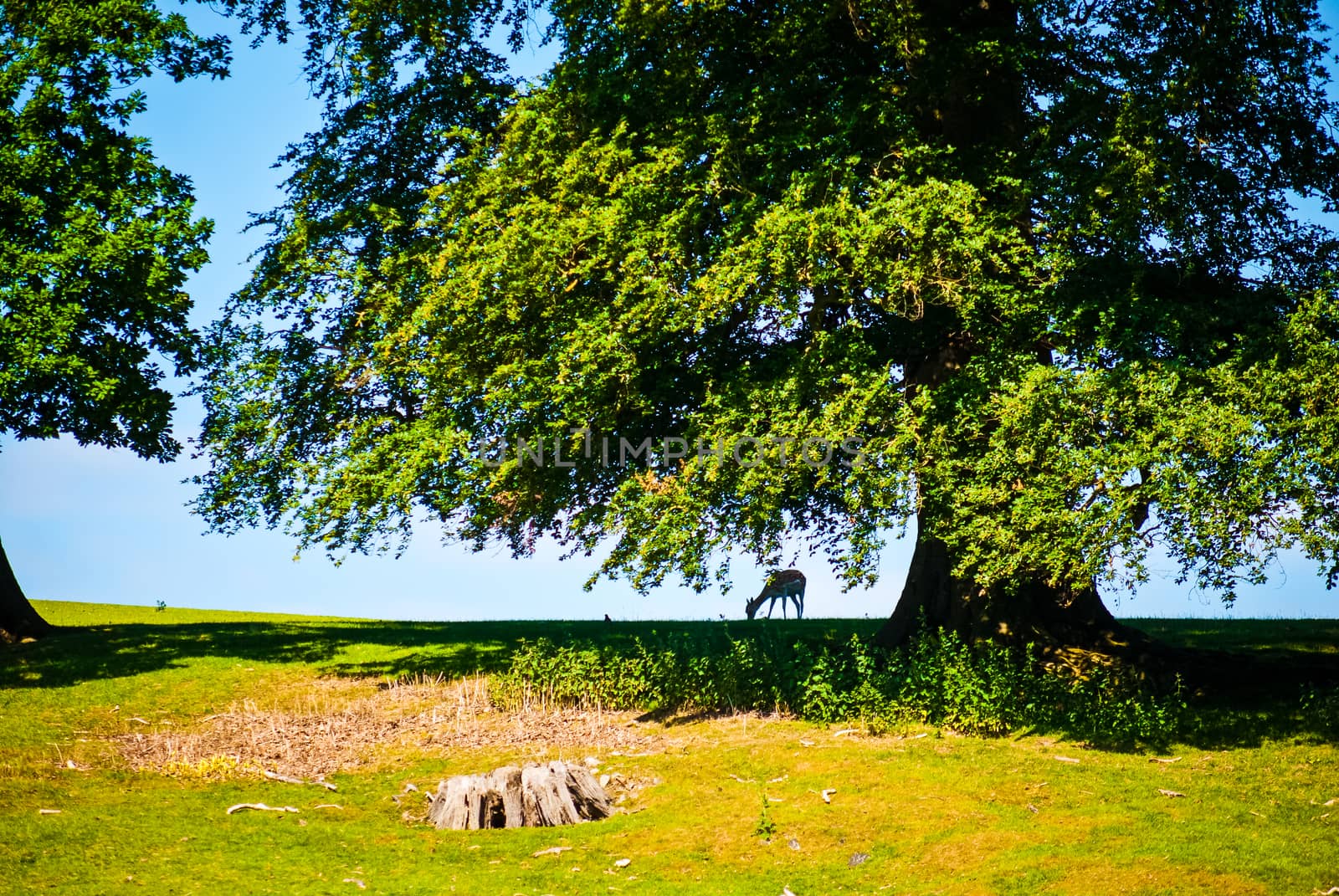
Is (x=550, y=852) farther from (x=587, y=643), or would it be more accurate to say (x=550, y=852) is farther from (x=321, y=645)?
(x=321, y=645)

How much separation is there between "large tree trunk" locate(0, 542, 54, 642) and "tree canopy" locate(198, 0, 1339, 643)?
9075 millimetres

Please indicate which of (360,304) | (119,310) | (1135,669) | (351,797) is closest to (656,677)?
(351,797)

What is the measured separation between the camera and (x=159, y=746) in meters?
16.9

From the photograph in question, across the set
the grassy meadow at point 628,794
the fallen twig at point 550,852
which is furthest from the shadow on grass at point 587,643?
the fallen twig at point 550,852

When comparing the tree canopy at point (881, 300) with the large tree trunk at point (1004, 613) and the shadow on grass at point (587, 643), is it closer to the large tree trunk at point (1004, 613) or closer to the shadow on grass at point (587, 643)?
the large tree trunk at point (1004, 613)

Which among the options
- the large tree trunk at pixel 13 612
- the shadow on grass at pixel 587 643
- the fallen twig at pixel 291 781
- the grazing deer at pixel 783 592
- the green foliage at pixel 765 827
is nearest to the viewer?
the green foliage at pixel 765 827

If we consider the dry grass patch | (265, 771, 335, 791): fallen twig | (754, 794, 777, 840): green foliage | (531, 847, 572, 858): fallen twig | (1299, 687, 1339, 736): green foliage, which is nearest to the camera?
(531, 847, 572, 858): fallen twig

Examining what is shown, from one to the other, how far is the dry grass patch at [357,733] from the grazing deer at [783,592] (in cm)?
1087

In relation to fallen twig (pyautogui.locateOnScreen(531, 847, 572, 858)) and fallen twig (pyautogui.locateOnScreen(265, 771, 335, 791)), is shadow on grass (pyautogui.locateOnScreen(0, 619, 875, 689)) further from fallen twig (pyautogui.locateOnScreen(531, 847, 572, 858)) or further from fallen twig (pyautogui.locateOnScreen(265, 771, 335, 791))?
fallen twig (pyautogui.locateOnScreen(531, 847, 572, 858))

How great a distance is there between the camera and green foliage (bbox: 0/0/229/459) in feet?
70.0

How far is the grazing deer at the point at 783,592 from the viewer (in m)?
29.3

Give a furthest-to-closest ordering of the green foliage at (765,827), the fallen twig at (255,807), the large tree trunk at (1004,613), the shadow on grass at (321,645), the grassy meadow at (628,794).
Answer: the shadow on grass at (321,645)
the large tree trunk at (1004,613)
the fallen twig at (255,807)
the green foliage at (765,827)
the grassy meadow at (628,794)

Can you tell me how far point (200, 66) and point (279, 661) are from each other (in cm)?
1288

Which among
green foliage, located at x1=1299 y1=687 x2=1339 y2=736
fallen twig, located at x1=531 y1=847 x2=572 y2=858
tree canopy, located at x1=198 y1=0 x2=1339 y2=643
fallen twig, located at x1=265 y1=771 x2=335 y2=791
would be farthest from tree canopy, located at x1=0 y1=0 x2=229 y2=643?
green foliage, located at x1=1299 y1=687 x2=1339 y2=736
